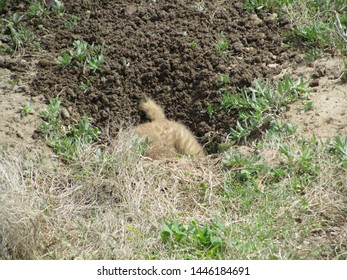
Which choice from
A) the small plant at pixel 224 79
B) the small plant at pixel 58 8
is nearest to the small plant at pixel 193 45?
the small plant at pixel 224 79

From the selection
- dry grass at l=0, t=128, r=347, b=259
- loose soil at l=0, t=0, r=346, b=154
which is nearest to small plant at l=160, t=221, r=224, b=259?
dry grass at l=0, t=128, r=347, b=259

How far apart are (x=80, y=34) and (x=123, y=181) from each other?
2175 mm

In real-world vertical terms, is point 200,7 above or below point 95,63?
above

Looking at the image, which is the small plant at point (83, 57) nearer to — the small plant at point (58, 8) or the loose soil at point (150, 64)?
the loose soil at point (150, 64)

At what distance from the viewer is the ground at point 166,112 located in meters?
4.69

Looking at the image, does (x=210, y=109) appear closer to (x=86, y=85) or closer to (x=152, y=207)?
(x=86, y=85)

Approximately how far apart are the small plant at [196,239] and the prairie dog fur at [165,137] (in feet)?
3.93

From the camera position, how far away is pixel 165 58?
258 inches

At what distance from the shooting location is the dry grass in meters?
4.52

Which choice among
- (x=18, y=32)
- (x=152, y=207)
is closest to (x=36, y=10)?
(x=18, y=32)

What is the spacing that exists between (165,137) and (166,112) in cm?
54

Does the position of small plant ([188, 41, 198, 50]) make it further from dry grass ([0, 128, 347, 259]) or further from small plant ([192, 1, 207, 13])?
dry grass ([0, 128, 347, 259])

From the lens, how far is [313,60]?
623cm

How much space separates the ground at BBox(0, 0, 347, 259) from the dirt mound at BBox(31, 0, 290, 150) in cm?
1
